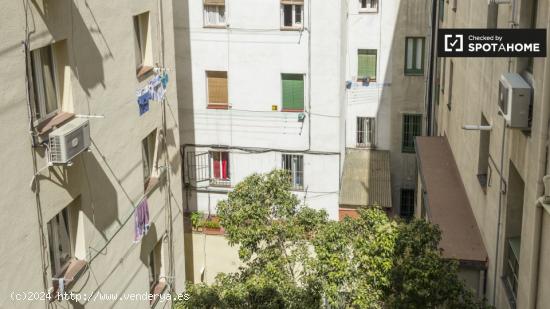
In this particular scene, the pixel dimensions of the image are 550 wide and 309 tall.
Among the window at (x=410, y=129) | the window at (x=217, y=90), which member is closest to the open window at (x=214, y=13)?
the window at (x=217, y=90)

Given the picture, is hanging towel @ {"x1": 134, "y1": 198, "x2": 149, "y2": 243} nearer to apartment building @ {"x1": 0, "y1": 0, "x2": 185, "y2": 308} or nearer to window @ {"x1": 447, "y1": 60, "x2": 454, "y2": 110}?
apartment building @ {"x1": 0, "y1": 0, "x2": 185, "y2": 308}

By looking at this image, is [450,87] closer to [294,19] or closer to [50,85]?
[294,19]

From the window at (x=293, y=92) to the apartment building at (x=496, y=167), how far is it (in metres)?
4.79

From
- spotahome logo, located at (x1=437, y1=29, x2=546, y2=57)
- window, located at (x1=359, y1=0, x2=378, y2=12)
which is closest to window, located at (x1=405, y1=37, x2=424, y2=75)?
window, located at (x1=359, y1=0, x2=378, y2=12)

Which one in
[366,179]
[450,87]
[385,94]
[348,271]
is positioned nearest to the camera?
[348,271]

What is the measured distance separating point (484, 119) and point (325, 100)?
1023 cm

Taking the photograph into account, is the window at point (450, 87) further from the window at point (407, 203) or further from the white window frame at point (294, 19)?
the window at point (407, 203)

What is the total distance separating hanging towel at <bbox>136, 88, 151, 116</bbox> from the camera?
17.4 metres

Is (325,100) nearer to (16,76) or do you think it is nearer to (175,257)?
(175,257)

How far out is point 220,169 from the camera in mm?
27875

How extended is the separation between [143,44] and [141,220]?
4400mm

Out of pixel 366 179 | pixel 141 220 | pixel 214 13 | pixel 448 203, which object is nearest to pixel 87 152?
pixel 141 220

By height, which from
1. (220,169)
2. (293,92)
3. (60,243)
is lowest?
(220,169)

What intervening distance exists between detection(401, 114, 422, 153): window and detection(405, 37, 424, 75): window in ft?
6.68
